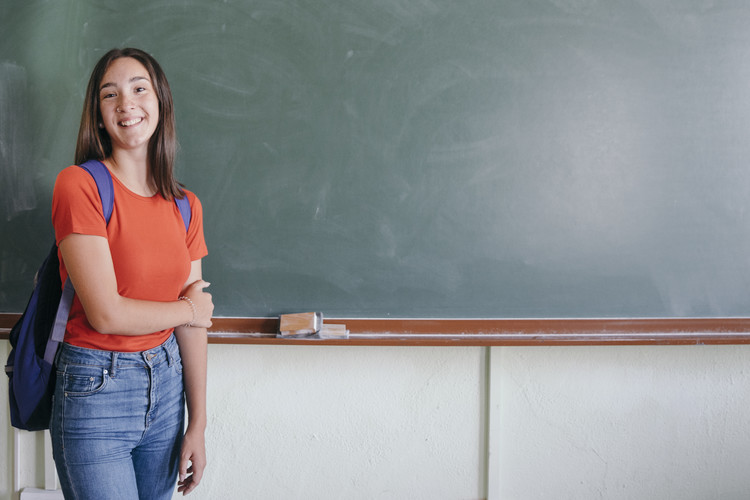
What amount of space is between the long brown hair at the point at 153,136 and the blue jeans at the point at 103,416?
40 cm

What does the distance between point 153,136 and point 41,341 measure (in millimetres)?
527

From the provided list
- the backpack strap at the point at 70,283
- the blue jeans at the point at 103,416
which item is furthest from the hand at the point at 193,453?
the backpack strap at the point at 70,283

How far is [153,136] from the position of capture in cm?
123

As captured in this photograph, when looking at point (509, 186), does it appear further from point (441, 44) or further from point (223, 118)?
point (223, 118)

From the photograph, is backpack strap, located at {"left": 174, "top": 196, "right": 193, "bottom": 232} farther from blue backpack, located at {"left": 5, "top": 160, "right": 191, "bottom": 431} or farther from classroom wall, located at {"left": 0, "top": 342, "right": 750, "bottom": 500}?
classroom wall, located at {"left": 0, "top": 342, "right": 750, "bottom": 500}

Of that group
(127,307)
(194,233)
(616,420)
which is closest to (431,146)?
(194,233)

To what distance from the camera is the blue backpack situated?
111 centimetres

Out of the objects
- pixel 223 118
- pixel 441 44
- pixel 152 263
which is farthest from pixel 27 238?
pixel 441 44

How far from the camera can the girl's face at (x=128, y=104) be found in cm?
115

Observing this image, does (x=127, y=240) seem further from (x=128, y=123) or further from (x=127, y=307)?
(x=128, y=123)

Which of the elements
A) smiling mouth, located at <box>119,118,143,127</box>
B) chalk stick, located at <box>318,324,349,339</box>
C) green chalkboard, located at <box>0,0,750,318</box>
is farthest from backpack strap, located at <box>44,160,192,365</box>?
chalk stick, located at <box>318,324,349,339</box>

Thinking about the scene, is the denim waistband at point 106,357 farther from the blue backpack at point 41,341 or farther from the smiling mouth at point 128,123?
the smiling mouth at point 128,123

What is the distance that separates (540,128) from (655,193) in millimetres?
464

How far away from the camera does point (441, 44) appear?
175 cm
